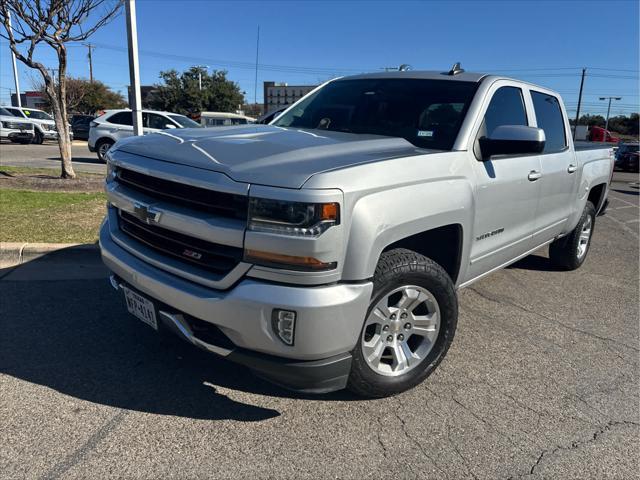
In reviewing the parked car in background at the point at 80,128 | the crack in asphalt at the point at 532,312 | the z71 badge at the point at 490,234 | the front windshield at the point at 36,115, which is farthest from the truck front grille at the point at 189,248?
the parked car in background at the point at 80,128

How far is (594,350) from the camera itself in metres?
3.78

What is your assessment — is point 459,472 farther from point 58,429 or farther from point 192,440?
point 58,429

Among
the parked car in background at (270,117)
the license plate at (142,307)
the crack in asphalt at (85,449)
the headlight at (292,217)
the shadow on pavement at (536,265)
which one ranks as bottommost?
the shadow on pavement at (536,265)

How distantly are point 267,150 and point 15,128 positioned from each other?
87.4 feet

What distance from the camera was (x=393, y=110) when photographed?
378 centimetres

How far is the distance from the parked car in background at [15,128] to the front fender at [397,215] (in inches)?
1056

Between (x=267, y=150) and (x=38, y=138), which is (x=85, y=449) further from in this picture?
(x=38, y=138)

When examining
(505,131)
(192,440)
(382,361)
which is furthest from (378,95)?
(192,440)

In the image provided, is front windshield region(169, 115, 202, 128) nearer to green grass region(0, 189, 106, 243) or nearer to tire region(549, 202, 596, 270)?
green grass region(0, 189, 106, 243)

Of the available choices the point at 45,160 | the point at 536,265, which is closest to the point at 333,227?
the point at 536,265

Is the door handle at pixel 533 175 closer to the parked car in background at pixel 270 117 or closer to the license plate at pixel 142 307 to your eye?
the parked car in background at pixel 270 117

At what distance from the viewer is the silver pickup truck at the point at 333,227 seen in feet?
Answer: 7.41

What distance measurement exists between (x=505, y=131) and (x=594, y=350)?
1.88m

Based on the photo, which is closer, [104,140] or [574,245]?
[574,245]
